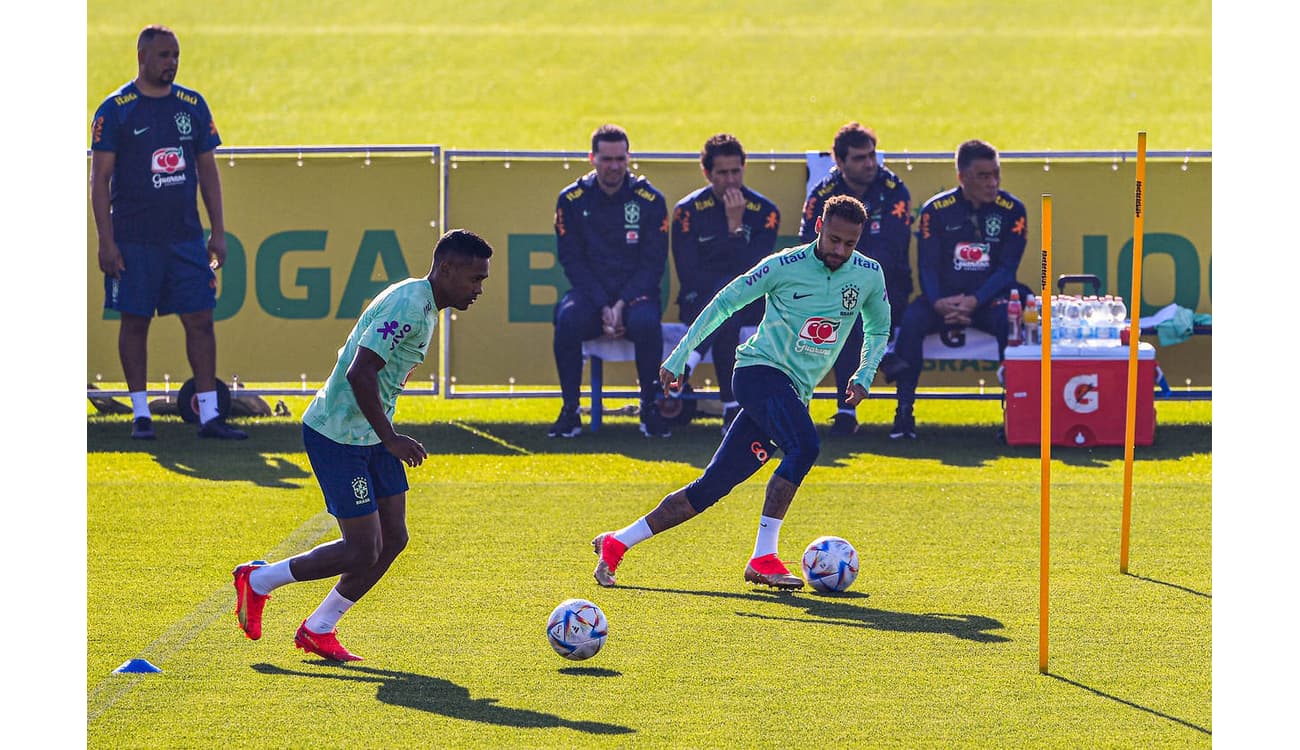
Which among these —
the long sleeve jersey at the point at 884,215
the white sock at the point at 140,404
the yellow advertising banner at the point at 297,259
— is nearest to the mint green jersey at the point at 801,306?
the long sleeve jersey at the point at 884,215

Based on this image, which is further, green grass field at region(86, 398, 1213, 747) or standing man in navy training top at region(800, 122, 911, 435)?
standing man in navy training top at region(800, 122, 911, 435)

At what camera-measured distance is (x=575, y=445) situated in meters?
15.3

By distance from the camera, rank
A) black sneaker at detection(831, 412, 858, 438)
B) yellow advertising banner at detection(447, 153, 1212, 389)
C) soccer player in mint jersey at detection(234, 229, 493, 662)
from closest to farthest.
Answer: soccer player in mint jersey at detection(234, 229, 493, 662) → black sneaker at detection(831, 412, 858, 438) → yellow advertising banner at detection(447, 153, 1212, 389)

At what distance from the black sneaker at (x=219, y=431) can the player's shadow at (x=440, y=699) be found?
7003 mm

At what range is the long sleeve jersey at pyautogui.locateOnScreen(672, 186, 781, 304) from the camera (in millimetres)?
15391

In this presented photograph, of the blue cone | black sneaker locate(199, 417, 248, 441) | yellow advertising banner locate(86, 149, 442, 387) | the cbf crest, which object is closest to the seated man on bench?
yellow advertising banner locate(86, 149, 442, 387)

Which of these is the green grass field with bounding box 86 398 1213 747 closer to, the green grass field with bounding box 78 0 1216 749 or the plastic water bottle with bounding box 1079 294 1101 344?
the green grass field with bounding box 78 0 1216 749

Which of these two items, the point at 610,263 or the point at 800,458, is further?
the point at 610,263

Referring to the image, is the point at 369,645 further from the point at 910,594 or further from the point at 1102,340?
the point at 1102,340

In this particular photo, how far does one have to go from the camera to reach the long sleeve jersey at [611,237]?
1538cm

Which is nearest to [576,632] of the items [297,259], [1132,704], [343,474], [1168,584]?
[343,474]

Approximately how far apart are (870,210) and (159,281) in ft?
19.1

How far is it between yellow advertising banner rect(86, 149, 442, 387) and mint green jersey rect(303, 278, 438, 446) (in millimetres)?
8133

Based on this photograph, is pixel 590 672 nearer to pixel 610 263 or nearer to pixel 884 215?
pixel 610 263
